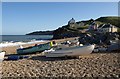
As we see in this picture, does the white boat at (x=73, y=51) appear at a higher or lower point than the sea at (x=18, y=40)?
lower

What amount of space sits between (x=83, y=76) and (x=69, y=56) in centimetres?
868

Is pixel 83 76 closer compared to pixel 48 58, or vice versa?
pixel 83 76

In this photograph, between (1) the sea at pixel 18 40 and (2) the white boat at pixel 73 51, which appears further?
(1) the sea at pixel 18 40

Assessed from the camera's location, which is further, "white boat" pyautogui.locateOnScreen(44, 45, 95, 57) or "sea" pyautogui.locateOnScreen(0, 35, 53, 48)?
"sea" pyautogui.locateOnScreen(0, 35, 53, 48)

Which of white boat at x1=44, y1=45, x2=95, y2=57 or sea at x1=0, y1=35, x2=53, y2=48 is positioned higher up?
sea at x1=0, y1=35, x2=53, y2=48

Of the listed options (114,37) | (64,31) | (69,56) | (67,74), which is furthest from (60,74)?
(64,31)

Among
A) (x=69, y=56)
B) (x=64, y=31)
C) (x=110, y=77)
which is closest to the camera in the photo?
(x=110, y=77)

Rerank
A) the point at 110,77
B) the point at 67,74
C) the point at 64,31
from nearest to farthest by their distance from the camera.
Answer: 1. the point at 110,77
2. the point at 67,74
3. the point at 64,31

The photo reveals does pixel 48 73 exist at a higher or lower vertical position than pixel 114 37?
lower

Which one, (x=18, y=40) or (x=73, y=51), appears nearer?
(x=73, y=51)

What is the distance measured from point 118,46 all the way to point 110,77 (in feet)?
50.0

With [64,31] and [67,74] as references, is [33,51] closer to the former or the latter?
[67,74]

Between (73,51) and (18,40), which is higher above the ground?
(18,40)

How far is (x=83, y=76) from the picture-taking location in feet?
44.7
